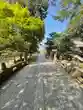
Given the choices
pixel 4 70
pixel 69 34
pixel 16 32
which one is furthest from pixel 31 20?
pixel 4 70

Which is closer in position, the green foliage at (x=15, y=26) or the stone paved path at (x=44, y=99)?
the stone paved path at (x=44, y=99)

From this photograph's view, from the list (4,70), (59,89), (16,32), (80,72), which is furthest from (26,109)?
(16,32)

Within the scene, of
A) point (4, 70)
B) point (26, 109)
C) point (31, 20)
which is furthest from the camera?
point (31, 20)

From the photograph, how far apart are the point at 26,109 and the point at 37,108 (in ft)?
0.83

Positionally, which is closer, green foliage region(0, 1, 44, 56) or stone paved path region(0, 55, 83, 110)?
stone paved path region(0, 55, 83, 110)

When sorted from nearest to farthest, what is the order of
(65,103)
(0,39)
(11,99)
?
(65,103)
(11,99)
(0,39)

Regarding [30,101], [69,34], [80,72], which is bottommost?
[69,34]

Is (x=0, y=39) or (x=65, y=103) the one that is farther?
(x=0, y=39)

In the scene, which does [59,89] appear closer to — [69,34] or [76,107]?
[76,107]

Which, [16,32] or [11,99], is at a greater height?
[11,99]

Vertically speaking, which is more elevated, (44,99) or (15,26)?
(44,99)

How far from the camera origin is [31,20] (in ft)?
67.9

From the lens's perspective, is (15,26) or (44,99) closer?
(44,99)

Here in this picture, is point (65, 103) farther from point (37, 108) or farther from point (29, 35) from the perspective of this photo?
point (29, 35)
